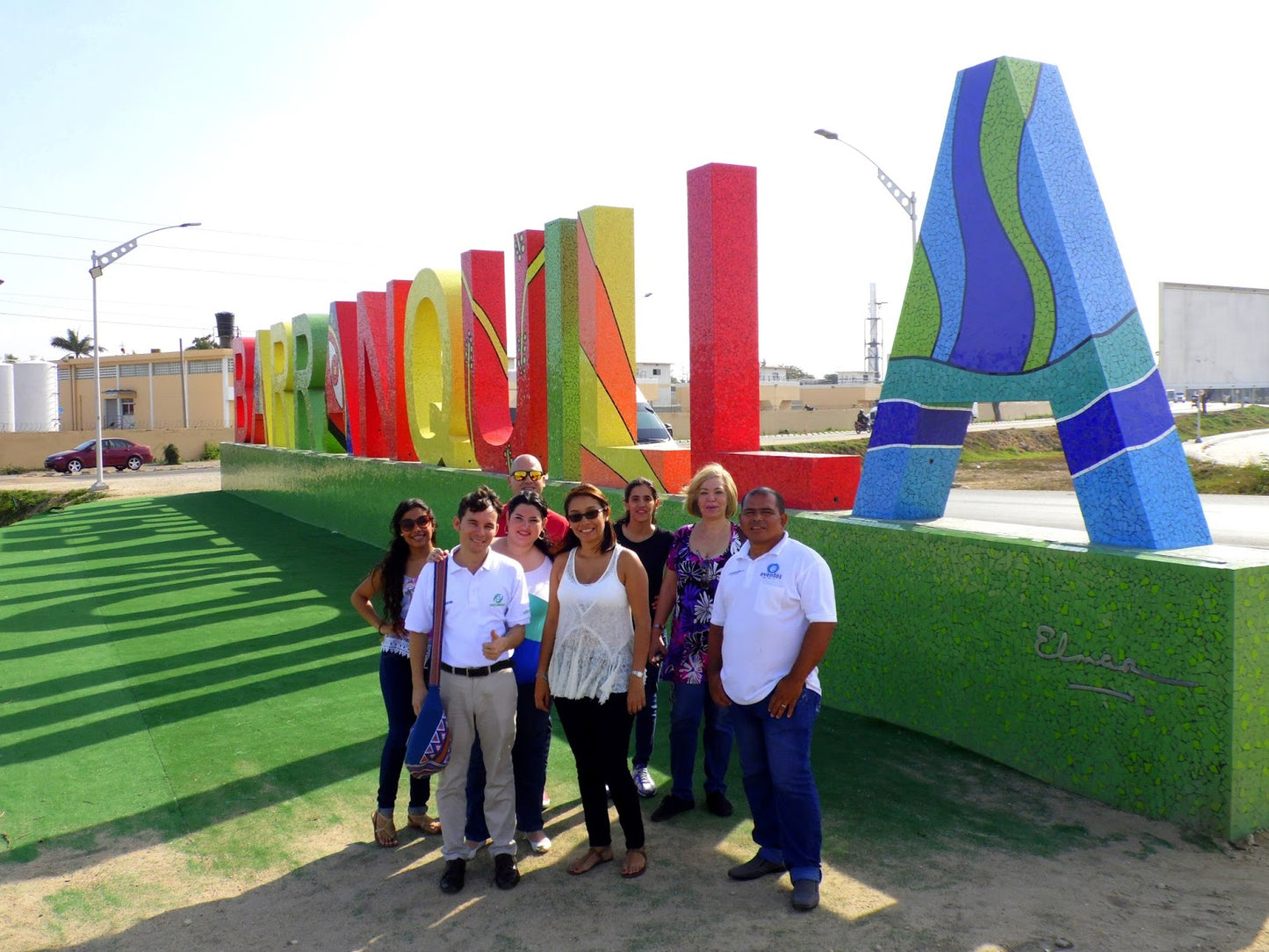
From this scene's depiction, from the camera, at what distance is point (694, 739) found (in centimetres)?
477

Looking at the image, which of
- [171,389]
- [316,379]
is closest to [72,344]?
[171,389]

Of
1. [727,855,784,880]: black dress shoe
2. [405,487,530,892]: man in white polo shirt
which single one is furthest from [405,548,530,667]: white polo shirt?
[727,855,784,880]: black dress shoe

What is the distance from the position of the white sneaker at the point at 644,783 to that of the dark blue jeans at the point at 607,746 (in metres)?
0.84

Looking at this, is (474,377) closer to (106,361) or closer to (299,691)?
(299,691)

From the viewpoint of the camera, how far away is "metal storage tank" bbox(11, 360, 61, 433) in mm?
46344

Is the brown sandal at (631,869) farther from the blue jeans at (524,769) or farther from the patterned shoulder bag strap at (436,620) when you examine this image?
the patterned shoulder bag strap at (436,620)

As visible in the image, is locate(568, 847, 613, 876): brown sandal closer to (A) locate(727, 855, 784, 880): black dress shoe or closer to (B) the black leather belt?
(A) locate(727, 855, 784, 880): black dress shoe

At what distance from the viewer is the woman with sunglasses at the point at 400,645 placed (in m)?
4.52

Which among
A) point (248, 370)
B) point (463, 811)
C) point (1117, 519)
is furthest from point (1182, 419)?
point (463, 811)

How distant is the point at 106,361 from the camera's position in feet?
166

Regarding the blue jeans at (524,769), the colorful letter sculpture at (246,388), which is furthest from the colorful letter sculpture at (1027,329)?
the colorful letter sculpture at (246,388)

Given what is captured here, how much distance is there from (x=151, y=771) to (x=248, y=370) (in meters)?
18.2

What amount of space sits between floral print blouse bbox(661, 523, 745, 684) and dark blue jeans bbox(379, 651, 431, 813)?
3.79 feet

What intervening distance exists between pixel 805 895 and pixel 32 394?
5138 centimetres
